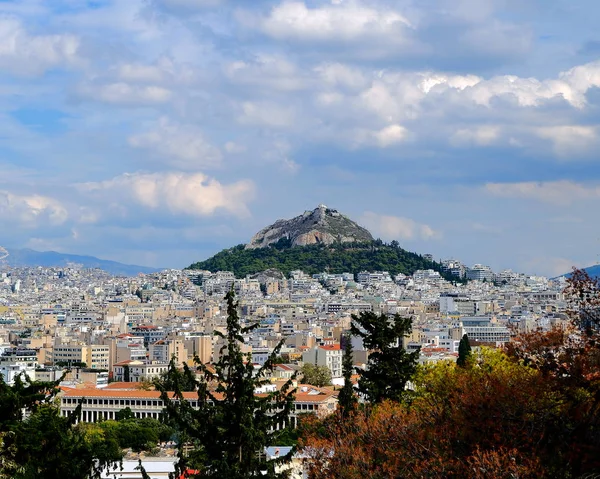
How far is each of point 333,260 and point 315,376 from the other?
97.1 meters

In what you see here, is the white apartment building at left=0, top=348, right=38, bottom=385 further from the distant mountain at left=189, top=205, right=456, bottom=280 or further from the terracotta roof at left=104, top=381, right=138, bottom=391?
the distant mountain at left=189, top=205, right=456, bottom=280

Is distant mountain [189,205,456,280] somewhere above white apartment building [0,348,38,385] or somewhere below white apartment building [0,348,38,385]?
above

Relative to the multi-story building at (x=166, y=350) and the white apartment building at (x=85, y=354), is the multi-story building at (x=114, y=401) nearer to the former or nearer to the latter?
the multi-story building at (x=166, y=350)

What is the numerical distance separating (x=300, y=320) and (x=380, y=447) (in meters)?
89.0

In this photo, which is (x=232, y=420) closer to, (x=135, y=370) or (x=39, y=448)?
(x=39, y=448)

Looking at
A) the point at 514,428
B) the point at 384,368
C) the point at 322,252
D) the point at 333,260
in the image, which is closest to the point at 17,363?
the point at 384,368

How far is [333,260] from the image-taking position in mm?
158625

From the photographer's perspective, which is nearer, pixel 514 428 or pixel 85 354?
pixel 514 428

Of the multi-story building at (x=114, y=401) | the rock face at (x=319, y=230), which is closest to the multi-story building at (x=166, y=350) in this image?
the multi-story building at (x=114, y=401)

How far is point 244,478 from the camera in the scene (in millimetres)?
13195

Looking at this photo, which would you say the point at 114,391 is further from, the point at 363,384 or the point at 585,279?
the point at 585,279

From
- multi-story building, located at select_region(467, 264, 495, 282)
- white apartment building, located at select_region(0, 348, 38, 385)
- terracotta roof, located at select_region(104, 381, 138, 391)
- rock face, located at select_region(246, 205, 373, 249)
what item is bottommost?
terracotta roof, located at select_region(104, 381, 138, 391)

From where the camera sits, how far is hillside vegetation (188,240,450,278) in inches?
6142

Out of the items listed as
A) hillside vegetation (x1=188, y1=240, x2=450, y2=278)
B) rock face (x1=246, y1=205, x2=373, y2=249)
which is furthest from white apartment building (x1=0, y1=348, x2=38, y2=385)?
rock face (x1=246, y1=205, x2=373, y2=249)
